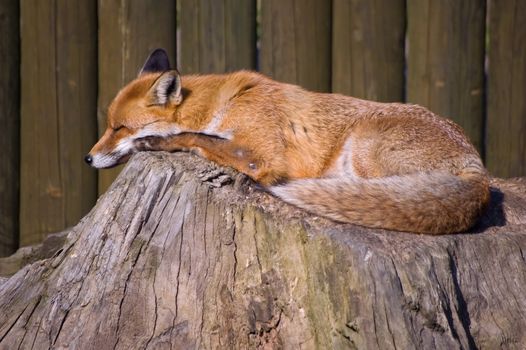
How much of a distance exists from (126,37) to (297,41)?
A: 1.11 metres

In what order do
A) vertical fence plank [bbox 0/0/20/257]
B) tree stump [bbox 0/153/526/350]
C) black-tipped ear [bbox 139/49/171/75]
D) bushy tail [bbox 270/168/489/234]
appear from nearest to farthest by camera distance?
tree stump [bbox 0/153/526/350], bushy tail [bbox 270/168/489/234], black-tipped ear [bbox 139/49/171/75], vertical fence plank [bbox 0/0/20/257]

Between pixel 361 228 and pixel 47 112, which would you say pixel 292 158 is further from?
pixel 47 112

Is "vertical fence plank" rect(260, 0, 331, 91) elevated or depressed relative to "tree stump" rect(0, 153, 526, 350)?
elevated

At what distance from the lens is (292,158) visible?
4.54m

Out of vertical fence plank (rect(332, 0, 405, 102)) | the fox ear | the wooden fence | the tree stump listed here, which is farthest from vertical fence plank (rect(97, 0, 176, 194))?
the tree stump

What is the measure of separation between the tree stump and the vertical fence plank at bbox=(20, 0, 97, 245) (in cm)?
193

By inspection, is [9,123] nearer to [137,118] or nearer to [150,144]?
[137,118]

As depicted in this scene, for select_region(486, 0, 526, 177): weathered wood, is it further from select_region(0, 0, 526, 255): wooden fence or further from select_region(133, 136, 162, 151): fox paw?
select_region(133, 136, 162, 151): fox paw

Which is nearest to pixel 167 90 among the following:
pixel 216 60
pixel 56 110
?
pixel 216 60

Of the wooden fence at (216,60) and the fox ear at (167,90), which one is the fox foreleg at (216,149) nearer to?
the fox ear at (167,90)

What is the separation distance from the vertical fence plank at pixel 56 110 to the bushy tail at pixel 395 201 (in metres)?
2.35

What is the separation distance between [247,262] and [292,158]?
124cm

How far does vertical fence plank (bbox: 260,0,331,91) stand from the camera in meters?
5.57

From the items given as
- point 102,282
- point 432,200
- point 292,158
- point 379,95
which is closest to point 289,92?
→ point 292,158
